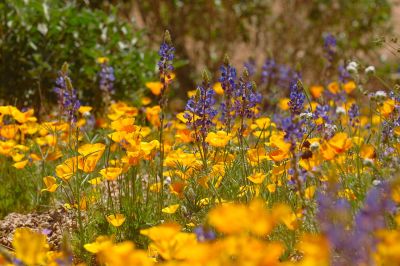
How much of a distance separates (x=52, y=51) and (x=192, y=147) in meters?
1.59

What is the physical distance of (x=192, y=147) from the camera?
14.1 ft

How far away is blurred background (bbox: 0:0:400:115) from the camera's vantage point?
17.6 ft

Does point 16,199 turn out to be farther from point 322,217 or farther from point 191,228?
point 322,217

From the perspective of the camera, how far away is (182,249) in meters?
1.77

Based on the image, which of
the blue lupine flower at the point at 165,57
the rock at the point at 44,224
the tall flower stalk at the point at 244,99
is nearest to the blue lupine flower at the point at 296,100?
the tall flower stalk at the point at 244,99

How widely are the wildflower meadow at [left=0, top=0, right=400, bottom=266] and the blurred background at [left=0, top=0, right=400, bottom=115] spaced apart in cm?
2

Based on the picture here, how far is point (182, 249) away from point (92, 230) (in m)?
1.39

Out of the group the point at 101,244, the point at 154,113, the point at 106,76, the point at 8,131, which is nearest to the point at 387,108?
the point at 154,113

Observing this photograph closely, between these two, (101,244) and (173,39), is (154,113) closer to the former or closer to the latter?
(101,244)

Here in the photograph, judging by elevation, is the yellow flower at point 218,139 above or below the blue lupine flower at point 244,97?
below

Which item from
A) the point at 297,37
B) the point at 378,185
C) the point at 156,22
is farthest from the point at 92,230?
the point at 297,37

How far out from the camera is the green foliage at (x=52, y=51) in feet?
17.5

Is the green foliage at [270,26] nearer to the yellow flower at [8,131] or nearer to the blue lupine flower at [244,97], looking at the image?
the yellow flower at [8,131]

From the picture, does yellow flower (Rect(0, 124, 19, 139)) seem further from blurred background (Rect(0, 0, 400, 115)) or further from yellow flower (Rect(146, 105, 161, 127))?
yellow flower (Rect(146, 105, 161, 127))
